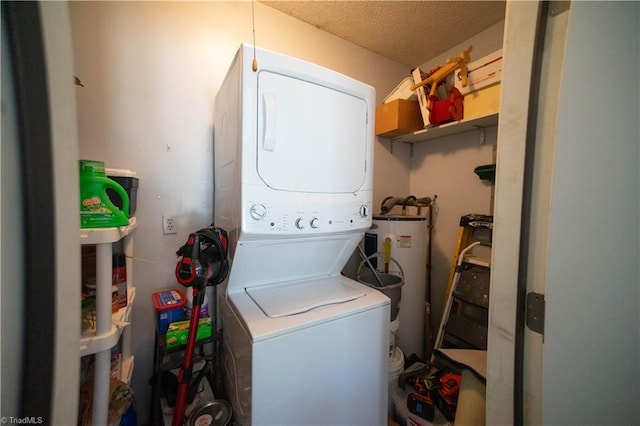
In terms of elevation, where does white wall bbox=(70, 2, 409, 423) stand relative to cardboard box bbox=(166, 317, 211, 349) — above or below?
above

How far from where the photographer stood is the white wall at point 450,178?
1.98 meters

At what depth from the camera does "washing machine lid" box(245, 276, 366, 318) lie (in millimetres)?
1100

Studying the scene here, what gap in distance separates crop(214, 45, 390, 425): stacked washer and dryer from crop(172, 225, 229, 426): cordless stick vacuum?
0.08 m

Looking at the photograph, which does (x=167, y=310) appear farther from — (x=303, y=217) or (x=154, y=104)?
(x=154, y=104)

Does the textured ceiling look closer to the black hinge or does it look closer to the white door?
the white door

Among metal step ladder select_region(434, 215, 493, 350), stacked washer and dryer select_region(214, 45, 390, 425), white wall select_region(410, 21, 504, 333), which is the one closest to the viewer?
stacked washer and dryer select_region(214, 45, 390, 425)

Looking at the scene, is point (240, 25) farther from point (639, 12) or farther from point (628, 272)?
point (628, 272)

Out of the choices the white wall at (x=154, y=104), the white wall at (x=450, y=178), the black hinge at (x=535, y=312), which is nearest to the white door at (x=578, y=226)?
the black hinge at (x=535, y=312)

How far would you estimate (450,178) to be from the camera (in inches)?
88.2

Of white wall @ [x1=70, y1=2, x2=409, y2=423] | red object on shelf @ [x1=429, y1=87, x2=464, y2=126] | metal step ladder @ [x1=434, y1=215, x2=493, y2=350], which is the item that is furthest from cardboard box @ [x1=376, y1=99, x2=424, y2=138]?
white wall @ [x1=70, y1=2, x2=409, y2=423]

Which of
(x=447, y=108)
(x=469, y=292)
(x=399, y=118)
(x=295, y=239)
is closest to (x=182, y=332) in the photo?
(x=295, y=239)

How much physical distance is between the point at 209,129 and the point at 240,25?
31.0 inches

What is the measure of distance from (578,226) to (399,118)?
1671 millimetres

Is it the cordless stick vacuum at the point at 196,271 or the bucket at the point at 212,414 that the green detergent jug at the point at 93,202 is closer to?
the cordless stick vacuum at the point at 196,271
